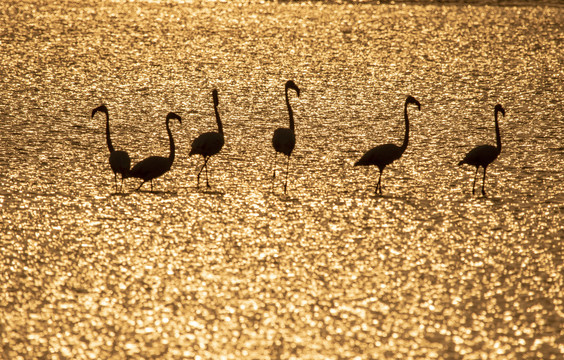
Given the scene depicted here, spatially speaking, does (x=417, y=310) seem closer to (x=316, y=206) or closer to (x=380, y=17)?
(x=316, y=206)

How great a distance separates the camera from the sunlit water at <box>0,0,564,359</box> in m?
5.75

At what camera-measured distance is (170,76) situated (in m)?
13.8

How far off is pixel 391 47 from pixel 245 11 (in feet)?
14.6

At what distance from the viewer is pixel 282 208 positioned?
8227 mm

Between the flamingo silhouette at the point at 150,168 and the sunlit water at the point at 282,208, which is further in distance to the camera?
the flamingo silhouette at the point at 150,168

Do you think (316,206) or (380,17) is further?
(380,17)

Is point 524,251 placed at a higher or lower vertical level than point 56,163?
lower

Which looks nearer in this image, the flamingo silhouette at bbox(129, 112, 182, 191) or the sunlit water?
the sunlit water

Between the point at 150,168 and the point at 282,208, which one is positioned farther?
the point at 150,168

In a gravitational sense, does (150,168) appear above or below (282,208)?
above

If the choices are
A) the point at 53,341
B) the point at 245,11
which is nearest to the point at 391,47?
the point at 245,11

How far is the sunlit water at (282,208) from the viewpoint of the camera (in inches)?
227

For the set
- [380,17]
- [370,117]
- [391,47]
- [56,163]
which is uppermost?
[380,17]

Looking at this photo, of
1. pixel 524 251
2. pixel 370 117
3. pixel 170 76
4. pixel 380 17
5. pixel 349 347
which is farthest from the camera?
pixel 380 17
